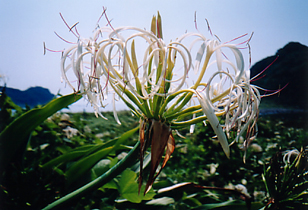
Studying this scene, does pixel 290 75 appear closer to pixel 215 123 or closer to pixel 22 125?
pixel 215 123

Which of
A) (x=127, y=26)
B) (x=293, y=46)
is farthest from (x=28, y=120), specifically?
(x=293, y=46)

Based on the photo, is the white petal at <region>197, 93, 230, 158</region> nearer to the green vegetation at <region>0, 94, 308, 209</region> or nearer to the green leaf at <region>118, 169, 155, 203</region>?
the green vegetation at <region>0, 94, 308, 209</region>

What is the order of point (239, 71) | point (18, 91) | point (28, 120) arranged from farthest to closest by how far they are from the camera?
point (18, 91), point (28, 120), point (239, 71)

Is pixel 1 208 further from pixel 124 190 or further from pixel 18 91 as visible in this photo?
pixel 18 91

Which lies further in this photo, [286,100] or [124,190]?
[286,100]

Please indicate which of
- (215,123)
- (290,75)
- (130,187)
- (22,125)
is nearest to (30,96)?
(22,125)

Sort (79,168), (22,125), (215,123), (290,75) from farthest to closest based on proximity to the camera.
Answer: (290,75), (79,168), (22,125), (215,123)

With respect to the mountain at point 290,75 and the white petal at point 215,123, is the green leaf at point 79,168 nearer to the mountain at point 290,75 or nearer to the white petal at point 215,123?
the white petal at point 215,123
